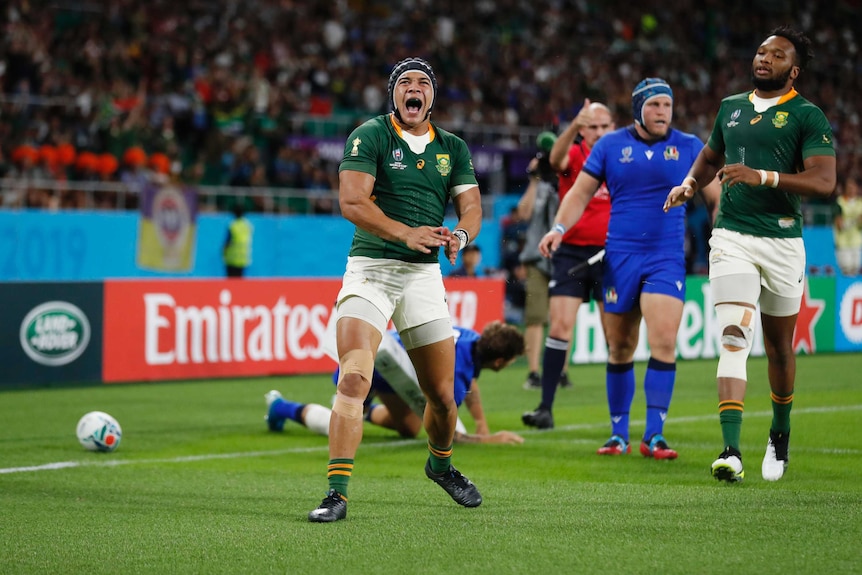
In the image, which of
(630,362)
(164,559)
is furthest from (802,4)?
(164,559)

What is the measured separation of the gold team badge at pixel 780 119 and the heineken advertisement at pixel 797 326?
33.3ft

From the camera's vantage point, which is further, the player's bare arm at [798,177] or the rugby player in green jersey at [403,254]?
the player's bare arm at [798,177]

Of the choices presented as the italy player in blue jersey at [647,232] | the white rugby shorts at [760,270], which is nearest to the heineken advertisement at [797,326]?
the italy player in blue jersey at [647,232]

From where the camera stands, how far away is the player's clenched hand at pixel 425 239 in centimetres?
622

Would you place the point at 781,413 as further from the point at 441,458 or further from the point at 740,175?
the point at 441,458

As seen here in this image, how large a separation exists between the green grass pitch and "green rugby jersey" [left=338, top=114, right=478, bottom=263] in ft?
4.46

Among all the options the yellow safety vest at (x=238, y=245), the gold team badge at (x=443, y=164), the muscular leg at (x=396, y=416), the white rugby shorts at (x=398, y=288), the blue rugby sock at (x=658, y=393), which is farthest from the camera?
the yellow safety vest at (x=238, y=245)

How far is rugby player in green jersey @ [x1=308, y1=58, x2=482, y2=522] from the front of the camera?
624 centimetres

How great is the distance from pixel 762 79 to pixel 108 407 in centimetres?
749

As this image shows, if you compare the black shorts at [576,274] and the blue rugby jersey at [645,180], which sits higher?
the blue rugby jersey at [645,180]

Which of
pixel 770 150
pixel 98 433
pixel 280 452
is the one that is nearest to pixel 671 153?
pixel 770 150

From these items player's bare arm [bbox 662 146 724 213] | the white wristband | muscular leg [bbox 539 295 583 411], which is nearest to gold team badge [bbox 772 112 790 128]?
player's bare arm [bbox 662 146 724 213]

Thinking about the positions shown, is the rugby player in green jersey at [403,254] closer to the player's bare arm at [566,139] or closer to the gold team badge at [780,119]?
the gold team badge at [780,119]

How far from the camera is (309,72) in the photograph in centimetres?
2814
